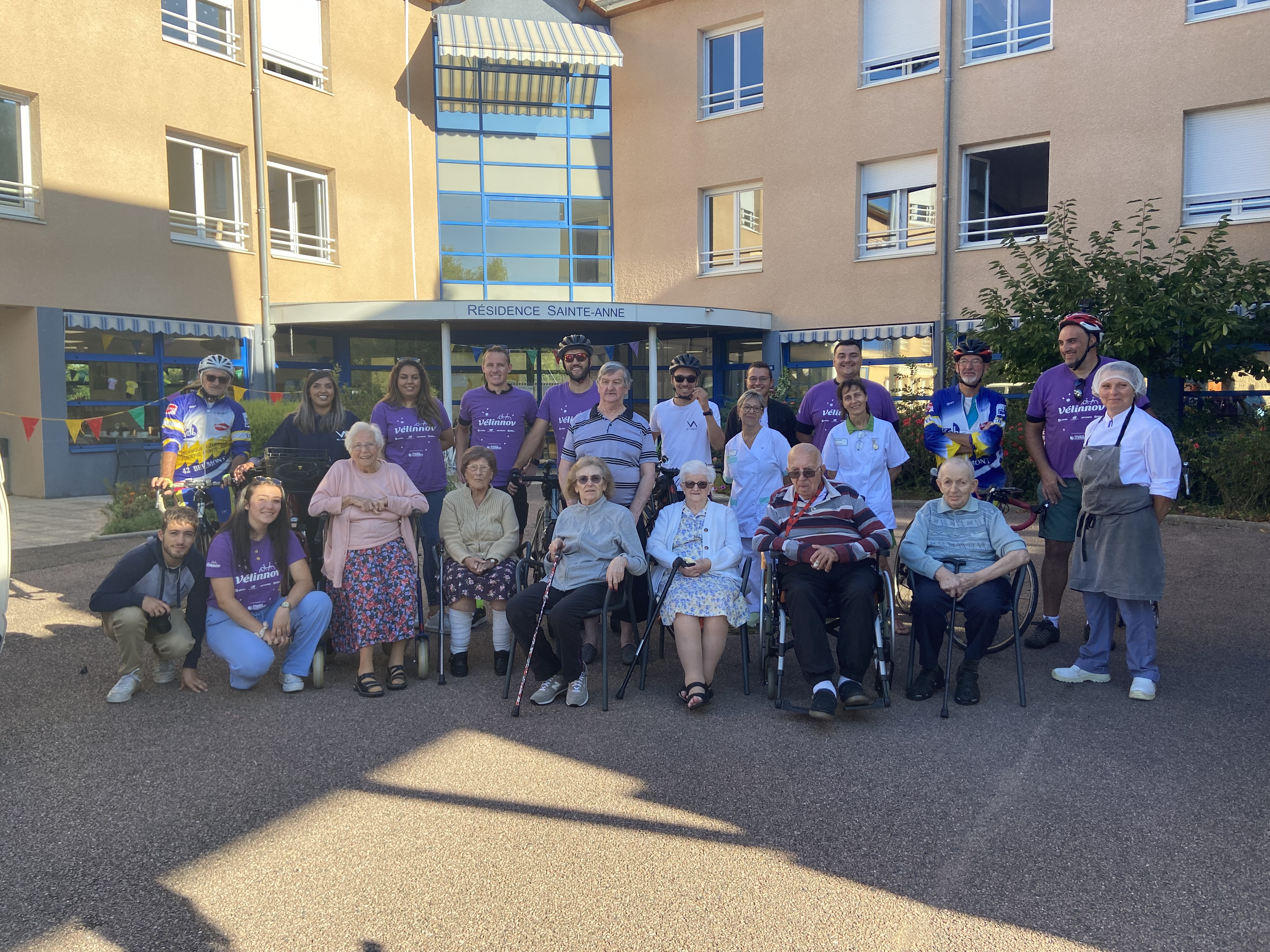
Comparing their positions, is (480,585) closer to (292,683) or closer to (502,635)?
(502,635)

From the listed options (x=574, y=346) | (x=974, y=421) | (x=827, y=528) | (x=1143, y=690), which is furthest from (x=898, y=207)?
(x=1143, y=690)

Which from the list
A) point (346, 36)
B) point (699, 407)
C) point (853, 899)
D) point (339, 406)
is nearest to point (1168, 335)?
point (699, 407)

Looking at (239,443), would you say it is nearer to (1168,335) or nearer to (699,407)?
(699,407)

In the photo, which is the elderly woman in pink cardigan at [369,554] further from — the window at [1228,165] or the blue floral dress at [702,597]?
the window at [1228,165]

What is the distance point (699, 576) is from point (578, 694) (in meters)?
0.85

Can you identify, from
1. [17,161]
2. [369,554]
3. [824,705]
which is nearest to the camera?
[824,705]

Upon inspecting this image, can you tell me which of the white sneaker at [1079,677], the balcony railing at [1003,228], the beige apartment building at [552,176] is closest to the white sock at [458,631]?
the white sneaker at [1079,677]

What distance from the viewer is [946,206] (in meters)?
15.4

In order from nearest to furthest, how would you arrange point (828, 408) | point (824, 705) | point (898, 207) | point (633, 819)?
point (633, 819) → point (824, 705) → point (828, 408) → point (898, 207)

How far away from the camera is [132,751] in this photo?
421cm

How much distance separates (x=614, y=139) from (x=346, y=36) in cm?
514

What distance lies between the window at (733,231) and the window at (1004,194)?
11.7ft

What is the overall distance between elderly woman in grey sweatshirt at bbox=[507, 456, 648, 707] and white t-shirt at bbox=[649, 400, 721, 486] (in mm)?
1000

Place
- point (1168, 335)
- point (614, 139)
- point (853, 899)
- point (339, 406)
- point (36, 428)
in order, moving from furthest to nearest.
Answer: point (614, 139) < point (36, 428) < point (1168, 335) < point (339, 406) < point (853, 899)
